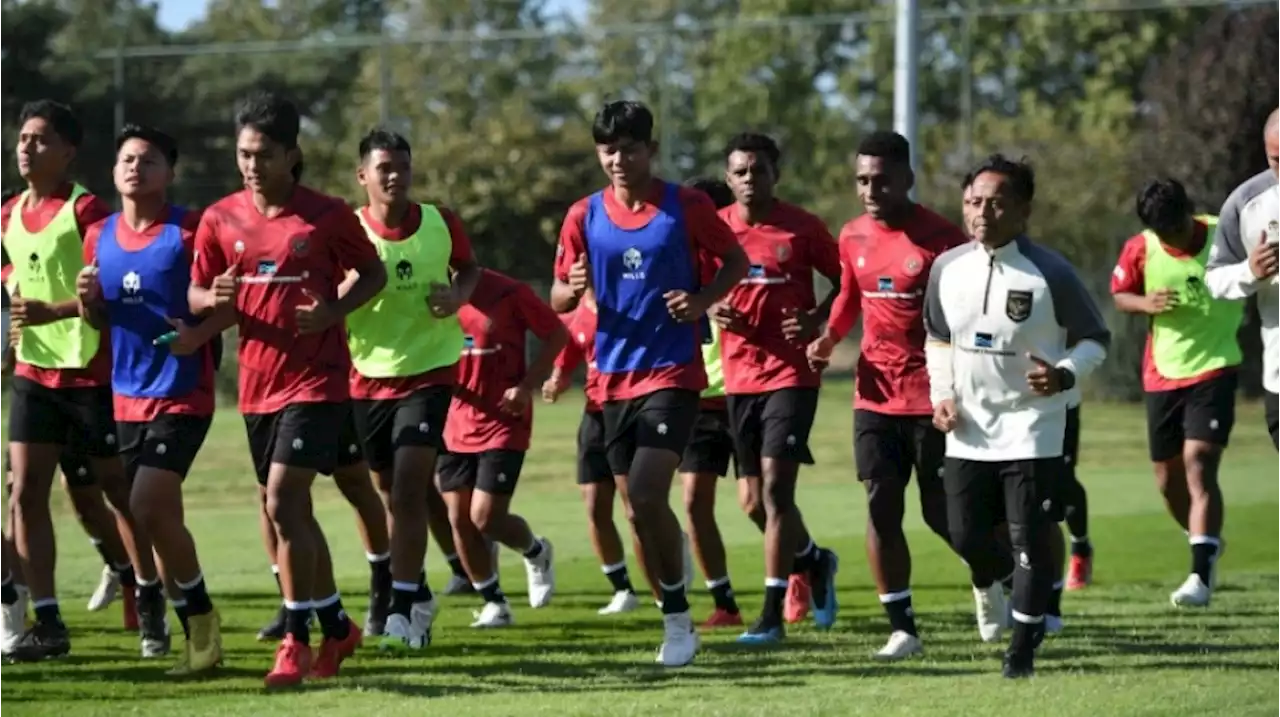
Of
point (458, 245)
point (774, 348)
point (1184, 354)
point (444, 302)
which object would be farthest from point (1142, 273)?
point (444, 302)

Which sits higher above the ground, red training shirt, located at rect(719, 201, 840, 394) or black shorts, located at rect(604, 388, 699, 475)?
red training shirt, located at rect(719, 201, 840, 394)

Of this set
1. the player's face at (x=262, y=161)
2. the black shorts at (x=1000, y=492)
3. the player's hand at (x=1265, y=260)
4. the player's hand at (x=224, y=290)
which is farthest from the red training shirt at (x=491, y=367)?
the player's hand at (x=1265, y=260)

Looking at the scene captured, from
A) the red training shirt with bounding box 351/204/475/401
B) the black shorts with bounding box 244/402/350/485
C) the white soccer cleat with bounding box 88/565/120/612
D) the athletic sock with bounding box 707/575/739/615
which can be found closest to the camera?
the black shorts with bounding box 244/402/350/485

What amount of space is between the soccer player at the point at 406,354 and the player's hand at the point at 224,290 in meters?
1.56

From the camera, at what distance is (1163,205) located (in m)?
13.3

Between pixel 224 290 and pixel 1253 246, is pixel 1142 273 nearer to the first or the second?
pixel 1253 246

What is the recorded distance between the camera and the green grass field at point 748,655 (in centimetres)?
905

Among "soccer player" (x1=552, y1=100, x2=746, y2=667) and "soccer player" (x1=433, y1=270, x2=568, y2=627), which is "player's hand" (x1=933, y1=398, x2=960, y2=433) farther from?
"soccer player" (x1=433, y1=270, x2=568, y2=627)

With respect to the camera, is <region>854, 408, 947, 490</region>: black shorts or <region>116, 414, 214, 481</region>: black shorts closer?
<region>116, 414, 214, 481</region>: black shorts

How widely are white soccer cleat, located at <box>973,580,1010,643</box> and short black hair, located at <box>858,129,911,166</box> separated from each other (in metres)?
2.04

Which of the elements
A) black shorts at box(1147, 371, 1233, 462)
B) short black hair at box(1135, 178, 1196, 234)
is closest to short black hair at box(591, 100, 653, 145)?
short black hair at box(1135, 178, 1196, 234)

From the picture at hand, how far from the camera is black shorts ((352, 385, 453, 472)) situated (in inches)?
440

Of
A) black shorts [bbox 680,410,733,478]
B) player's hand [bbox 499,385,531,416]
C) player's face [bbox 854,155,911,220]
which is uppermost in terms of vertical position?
player's face [bbox 854,155,911,220]

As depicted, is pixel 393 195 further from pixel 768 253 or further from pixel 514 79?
pixel 514 79
